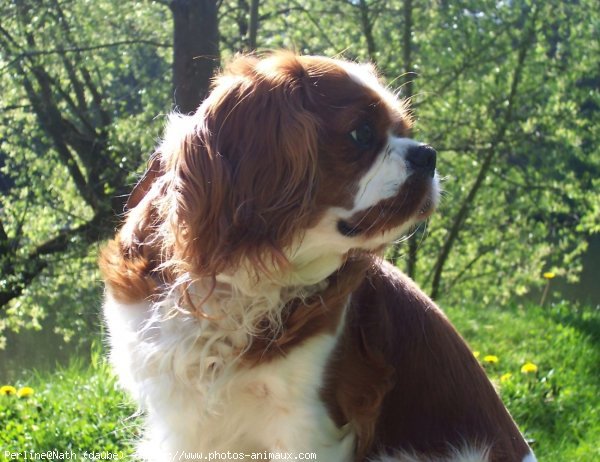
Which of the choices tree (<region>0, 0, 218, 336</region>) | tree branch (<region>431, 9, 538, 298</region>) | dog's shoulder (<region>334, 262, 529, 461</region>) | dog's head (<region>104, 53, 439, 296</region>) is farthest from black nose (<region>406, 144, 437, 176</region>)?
tree branch (<region>431, 9, 538, 298</region>)

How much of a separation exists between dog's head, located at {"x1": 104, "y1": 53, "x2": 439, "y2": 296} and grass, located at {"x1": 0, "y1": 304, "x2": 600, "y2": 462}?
139cm

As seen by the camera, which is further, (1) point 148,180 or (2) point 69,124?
(2) point 69,124

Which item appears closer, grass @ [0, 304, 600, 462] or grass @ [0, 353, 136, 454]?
grass @ [0, 353, 136, 454]

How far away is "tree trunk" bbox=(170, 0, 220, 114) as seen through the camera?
4988 mm

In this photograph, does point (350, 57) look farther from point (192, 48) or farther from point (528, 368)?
point (528, 368)

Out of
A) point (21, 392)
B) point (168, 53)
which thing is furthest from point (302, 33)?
point (21, 392)

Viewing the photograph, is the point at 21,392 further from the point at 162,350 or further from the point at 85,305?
the point at 85,305

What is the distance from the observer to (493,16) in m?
Answer: 7.14

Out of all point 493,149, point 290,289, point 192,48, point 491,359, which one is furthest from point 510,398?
point 493,149

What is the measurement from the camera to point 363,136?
2.32 metres

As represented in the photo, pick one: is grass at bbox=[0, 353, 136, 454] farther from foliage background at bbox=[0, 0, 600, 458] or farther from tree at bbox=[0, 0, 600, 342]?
tree at bbox=[0, 0, 600, 342]

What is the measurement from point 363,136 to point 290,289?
0.52 m

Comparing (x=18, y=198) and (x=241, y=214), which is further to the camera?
(x=18, y=198)

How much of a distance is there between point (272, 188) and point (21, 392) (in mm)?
2261
